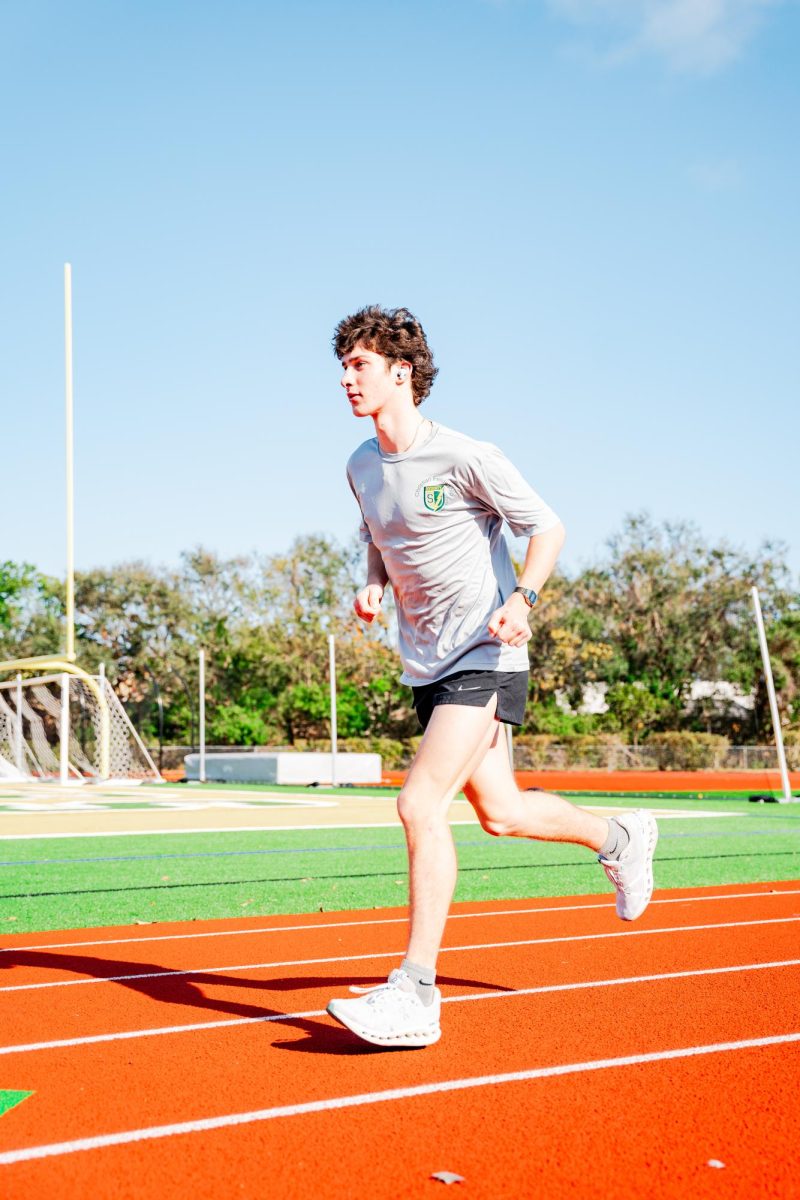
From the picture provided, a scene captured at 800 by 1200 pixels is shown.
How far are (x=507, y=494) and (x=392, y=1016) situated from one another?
172 cm

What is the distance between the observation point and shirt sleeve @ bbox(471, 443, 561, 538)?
422cm

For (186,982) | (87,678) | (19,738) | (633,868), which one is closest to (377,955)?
(186,982)

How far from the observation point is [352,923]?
694cm

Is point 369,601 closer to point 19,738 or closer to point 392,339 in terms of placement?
point 392,339

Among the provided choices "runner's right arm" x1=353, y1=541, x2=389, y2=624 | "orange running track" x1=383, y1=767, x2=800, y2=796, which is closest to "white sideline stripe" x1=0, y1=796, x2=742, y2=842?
"runner's right arm" x1=353, y1=541, x2=389, y2=624

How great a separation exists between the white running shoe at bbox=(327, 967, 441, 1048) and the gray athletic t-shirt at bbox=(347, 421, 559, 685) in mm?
1043

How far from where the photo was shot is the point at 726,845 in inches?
505

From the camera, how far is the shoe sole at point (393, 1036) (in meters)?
3.59

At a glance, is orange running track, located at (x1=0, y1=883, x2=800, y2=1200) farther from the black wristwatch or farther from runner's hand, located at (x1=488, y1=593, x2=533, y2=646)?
the black wristwatch

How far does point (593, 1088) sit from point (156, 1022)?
1.63m

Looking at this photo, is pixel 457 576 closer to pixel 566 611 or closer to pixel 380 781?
pixel 380 781

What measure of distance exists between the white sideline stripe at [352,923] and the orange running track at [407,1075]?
270 mm

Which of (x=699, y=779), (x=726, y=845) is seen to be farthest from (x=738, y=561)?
(x=726, y=845)

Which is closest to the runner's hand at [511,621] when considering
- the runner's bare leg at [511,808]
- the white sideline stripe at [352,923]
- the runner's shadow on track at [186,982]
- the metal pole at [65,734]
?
the runner's bare leg at [511,808]
